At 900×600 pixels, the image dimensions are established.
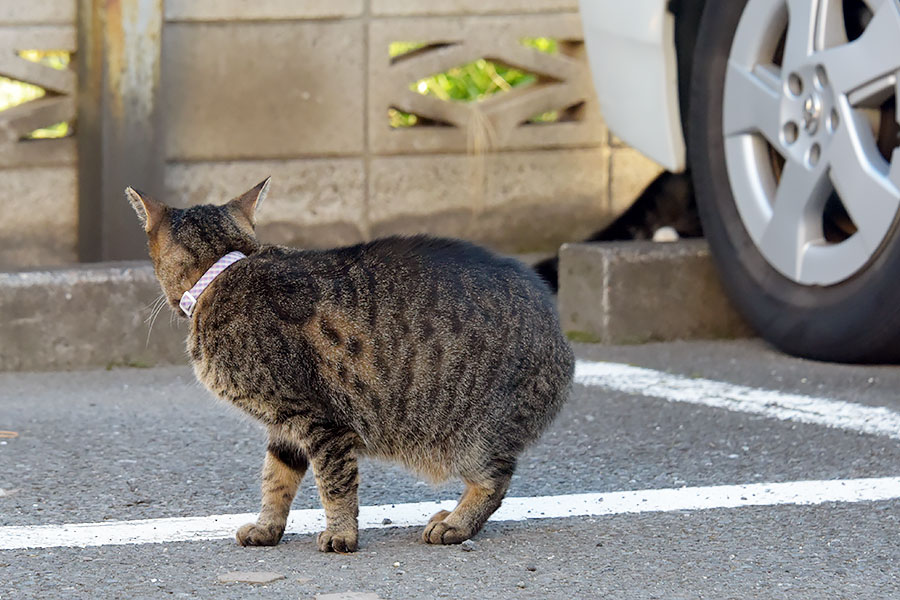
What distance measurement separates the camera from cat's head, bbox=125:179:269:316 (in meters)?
3.29

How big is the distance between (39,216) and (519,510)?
10.8 ft

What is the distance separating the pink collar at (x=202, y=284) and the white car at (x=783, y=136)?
7.28 ft

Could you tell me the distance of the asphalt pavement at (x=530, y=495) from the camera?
283 cm

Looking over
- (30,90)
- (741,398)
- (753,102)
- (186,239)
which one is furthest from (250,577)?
(30,90)

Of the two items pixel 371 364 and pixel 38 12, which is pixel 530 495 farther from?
pixel 38 12

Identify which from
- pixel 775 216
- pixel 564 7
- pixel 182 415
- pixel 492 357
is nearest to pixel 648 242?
pixel 775 216

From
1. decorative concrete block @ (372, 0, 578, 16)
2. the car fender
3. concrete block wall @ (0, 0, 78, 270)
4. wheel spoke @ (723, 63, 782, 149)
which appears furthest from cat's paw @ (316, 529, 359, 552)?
decorative concrete block @ (372, 0, 578, 16)

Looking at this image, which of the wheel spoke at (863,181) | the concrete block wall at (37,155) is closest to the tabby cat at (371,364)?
the wheel spoke at (863,181)

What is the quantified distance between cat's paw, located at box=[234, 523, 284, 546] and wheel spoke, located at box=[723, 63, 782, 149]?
246cm

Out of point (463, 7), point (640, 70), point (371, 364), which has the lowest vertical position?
point (371, 364)

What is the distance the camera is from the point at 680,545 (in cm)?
307

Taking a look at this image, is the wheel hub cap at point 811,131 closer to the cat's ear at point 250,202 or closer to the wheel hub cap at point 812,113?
the wheel hub cap at point 812,113

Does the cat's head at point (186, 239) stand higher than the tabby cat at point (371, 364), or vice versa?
the cat's head at point (186, 239)

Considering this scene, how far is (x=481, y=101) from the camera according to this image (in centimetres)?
624
